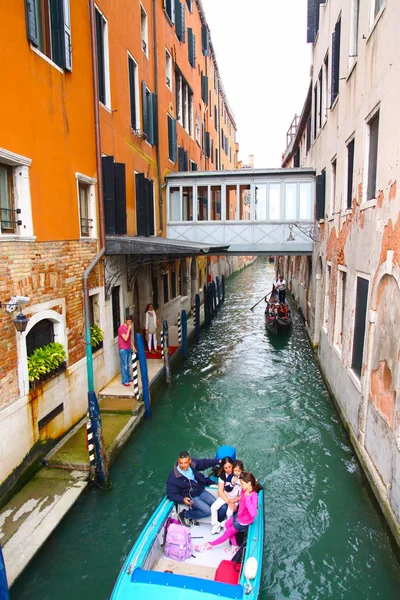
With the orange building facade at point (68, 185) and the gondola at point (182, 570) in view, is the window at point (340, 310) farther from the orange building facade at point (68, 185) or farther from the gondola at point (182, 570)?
the gondola at point (182, 570)

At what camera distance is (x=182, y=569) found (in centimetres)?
438

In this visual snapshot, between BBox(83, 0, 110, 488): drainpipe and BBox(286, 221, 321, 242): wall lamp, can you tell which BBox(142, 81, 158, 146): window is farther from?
BBox(286, 221, 321, 242): wall lamp

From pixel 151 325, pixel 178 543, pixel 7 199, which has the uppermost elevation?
pixel 7 199

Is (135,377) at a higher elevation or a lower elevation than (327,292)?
lower

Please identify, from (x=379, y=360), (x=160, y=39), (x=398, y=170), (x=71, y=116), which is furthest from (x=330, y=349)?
(x=160, y=39)

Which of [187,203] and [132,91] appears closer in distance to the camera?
[132,91]

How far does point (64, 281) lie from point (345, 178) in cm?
575

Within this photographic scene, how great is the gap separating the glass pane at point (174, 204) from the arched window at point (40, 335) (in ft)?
27.3

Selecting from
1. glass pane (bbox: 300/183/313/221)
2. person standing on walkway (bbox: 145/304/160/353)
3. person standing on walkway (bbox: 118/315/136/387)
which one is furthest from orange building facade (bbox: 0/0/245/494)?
glass pane (bbox: 300/183/313/221)

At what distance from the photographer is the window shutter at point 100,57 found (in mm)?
8562

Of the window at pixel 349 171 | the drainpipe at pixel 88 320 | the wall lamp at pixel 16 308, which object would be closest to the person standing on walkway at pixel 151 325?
the drainpipe at pixel 88 320

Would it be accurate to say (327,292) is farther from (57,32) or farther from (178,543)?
(57,32)

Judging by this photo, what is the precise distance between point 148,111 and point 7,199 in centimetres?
713

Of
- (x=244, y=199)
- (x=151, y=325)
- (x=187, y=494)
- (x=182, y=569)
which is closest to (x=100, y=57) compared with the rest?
(x=151, y=325)
